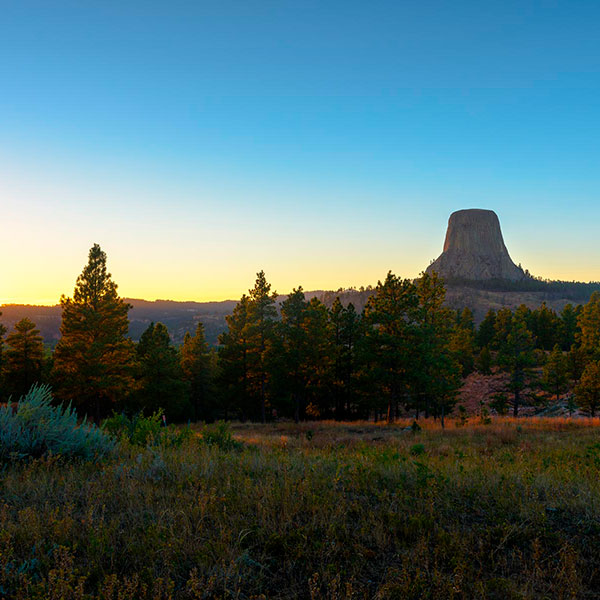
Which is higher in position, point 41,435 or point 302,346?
point 41,435

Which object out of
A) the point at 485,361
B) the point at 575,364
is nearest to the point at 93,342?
the point at 575,364

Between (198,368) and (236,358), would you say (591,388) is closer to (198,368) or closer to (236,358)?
(236,358)

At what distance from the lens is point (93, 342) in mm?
29062

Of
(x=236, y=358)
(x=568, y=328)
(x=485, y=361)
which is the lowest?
(x=485, y=361)

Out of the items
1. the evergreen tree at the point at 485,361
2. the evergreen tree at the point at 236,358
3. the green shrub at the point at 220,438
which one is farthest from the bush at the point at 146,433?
the evergreen tree at the point at 485,361

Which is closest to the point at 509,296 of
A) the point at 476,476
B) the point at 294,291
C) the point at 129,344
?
the point at 294,291

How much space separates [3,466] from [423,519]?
6.18 meters

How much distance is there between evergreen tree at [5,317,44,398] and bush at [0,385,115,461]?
36635mm

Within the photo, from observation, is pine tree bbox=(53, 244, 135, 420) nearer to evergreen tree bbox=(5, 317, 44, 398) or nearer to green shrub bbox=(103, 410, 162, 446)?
evergreen tree bbox=(5, 317, 44, 398)

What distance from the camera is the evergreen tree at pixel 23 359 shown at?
37438 millimetres

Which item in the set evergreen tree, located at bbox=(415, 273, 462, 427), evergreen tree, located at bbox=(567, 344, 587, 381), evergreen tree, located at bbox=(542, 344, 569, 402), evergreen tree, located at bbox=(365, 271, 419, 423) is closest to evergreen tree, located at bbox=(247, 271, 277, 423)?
evergreen tree, located at bbox=(365, 271, 419, 423)

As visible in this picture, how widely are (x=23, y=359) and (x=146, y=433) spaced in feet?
120

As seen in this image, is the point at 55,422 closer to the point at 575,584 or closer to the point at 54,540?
the point at 54,540

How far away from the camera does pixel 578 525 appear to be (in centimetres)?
460
